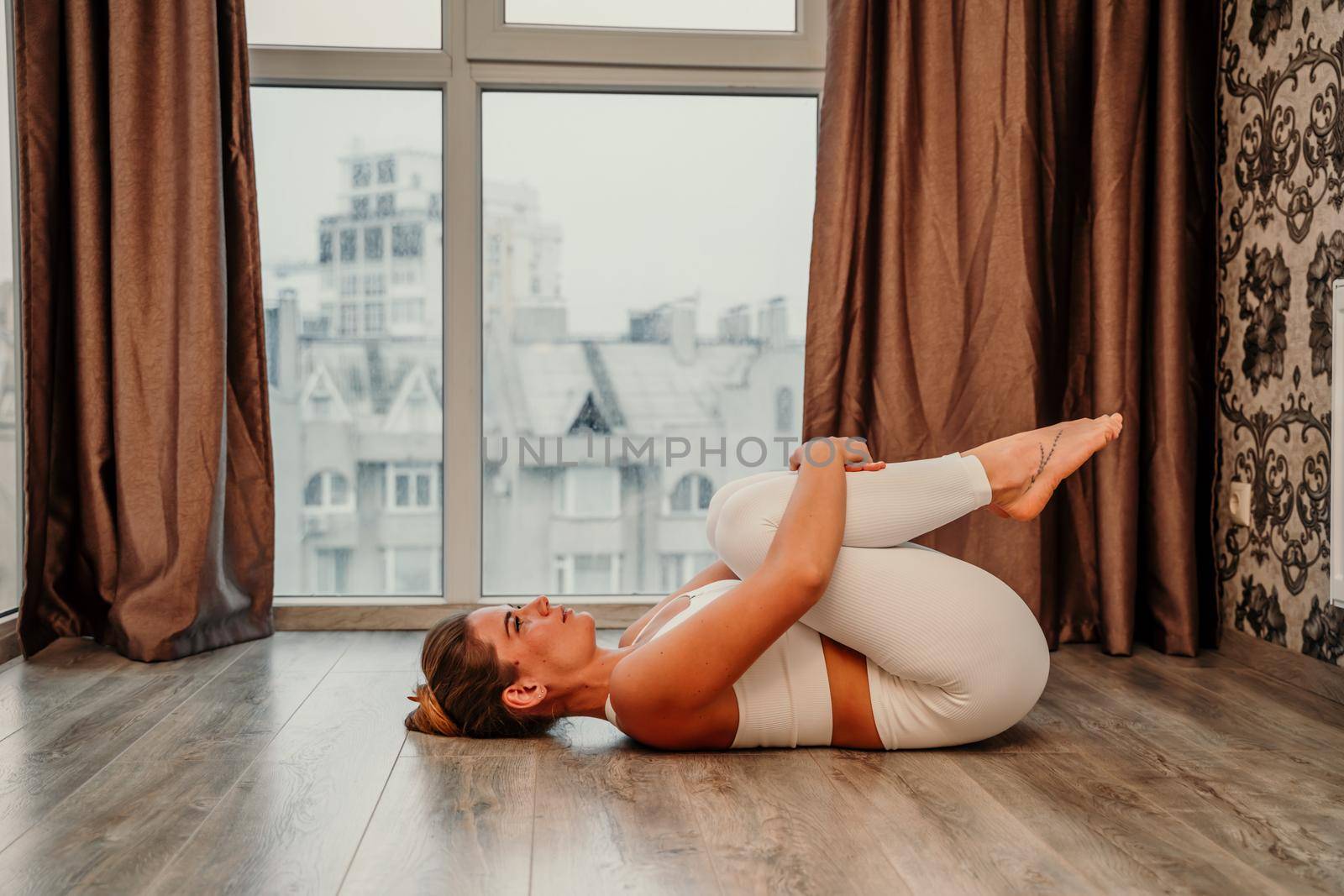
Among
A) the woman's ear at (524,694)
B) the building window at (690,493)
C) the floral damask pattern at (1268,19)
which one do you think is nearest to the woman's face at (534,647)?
the woman's ear at (524,694)

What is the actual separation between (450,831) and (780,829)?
18.4 inches

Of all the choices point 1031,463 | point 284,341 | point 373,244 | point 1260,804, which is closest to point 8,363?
point 284,341

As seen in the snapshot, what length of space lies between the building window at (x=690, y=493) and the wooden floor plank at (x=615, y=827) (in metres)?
1.27

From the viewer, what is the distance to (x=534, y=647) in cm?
174

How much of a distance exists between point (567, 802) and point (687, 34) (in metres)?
2.14

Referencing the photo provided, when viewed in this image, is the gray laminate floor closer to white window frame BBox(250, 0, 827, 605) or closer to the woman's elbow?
the woman's elbow

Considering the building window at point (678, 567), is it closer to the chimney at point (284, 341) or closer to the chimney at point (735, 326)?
the chimney at point (735, 326)

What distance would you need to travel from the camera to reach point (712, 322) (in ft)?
9.71

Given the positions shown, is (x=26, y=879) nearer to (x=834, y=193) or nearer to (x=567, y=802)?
(x=567, y=802)

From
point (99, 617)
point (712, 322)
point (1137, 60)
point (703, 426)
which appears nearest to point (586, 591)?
point (703, 426)

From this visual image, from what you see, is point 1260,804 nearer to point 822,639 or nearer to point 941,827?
point 941,827

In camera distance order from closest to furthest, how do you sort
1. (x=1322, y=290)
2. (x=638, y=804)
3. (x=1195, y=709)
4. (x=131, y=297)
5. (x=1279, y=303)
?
1. (x=638, y=804)
2. (x=1195, y=709)
3. (x=1322, y=290)
4. (x=1279, y=303)
5. (x=131, y=297)

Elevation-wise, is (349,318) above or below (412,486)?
above

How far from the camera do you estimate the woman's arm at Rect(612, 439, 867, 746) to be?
157cm
